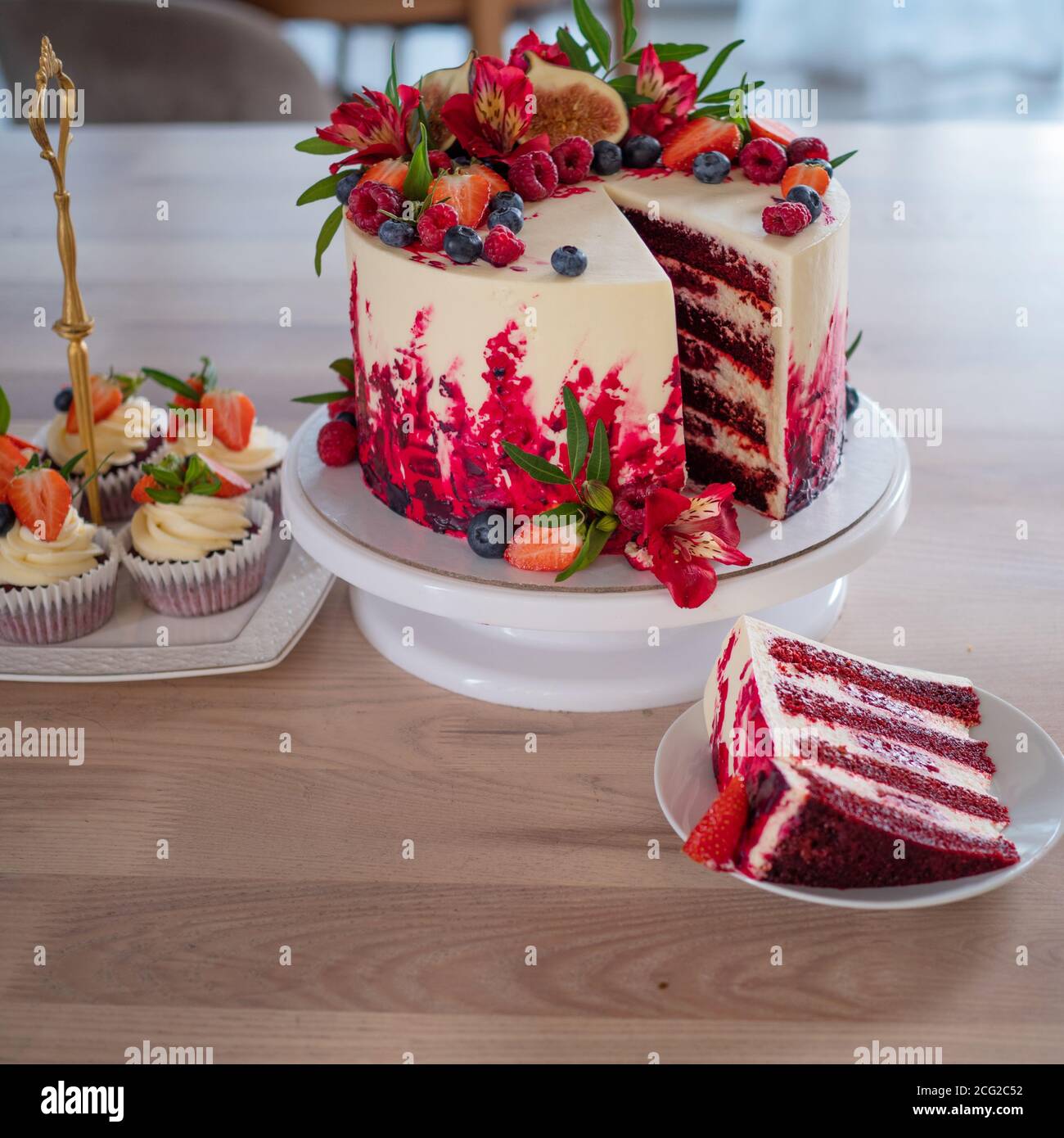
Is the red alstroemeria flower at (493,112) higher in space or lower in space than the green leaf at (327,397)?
higher

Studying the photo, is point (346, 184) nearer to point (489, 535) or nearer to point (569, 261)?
point (569, 261)

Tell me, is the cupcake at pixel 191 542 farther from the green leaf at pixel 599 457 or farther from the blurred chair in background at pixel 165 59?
the blurred chair in background at pixel 165 59

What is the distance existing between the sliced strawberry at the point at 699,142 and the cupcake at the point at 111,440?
102 cm

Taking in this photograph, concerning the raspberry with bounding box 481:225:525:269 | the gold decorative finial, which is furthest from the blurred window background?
the raspberry with bounding box 481:225:525:269

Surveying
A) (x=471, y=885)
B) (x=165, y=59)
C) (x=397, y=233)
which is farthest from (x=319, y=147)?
(x=165, y=59)

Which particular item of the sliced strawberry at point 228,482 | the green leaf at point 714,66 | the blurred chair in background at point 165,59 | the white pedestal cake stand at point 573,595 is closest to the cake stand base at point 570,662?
the white pedestal cake stand at point 573,595

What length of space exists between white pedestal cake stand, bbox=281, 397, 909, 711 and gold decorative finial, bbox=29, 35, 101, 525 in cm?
35

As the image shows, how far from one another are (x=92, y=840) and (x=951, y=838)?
3.42 feet

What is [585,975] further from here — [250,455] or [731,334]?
[250,455]

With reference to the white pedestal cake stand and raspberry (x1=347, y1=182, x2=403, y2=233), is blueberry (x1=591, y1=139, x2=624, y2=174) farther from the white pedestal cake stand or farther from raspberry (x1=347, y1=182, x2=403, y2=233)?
the white pedestal cake stand

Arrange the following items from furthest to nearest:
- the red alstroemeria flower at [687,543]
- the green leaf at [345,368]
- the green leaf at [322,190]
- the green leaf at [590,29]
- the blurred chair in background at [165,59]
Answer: the blurred chair in background at [165,59]
the green leaf at [345,368]
the green leaf at [590,29]
the green leaf at [322,190]
the red alstroemeria flower at [687,543]

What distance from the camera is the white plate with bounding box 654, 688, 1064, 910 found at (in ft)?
4.75

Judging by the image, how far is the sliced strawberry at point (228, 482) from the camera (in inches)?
85.2

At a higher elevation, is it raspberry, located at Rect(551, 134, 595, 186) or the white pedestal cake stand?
raspberry, located at Rect(551, 134, 595, 186)
